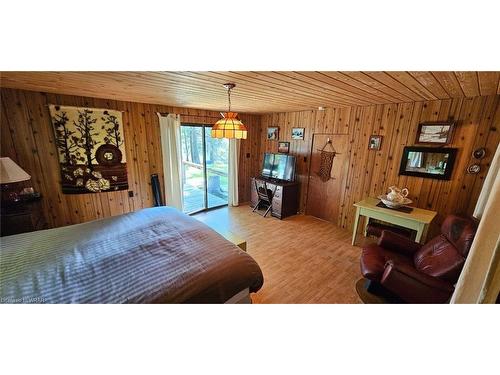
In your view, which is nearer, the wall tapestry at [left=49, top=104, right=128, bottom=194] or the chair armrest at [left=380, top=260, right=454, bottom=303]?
the chair armrest at [left=380, top=260, right=454, bottom=303]

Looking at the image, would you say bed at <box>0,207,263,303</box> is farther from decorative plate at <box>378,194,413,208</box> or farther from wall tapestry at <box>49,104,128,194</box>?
decorative plate at <box>378,194,413,208</box>

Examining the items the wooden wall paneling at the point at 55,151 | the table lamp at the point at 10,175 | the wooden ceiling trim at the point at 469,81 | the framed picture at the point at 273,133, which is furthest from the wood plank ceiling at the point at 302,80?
the framed picture at the point at 273,133

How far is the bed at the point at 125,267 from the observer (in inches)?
48.2

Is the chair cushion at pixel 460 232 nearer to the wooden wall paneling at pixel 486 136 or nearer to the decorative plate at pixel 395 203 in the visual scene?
the decorative plate at pixel 395 203

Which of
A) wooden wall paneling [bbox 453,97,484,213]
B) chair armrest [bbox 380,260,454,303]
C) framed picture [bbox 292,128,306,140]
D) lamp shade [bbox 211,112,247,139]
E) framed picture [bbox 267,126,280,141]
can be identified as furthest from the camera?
framed picture [bbox 267,126,280,141]

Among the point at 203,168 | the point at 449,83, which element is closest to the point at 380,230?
the point at 449,83

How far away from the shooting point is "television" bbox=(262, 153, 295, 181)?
4136mm

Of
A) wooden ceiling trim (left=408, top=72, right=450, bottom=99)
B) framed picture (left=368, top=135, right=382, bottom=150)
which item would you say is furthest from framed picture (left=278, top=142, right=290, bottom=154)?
wooden ceiling trim (left=408, top=72, right=450, bottom=99)

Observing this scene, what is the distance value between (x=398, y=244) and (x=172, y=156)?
3634 mm

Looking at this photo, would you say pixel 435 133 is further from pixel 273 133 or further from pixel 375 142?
pixel 273 133

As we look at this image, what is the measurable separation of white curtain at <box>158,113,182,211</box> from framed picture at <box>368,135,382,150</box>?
3.33m

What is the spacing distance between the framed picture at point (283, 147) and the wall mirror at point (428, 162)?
2114 millimetres
